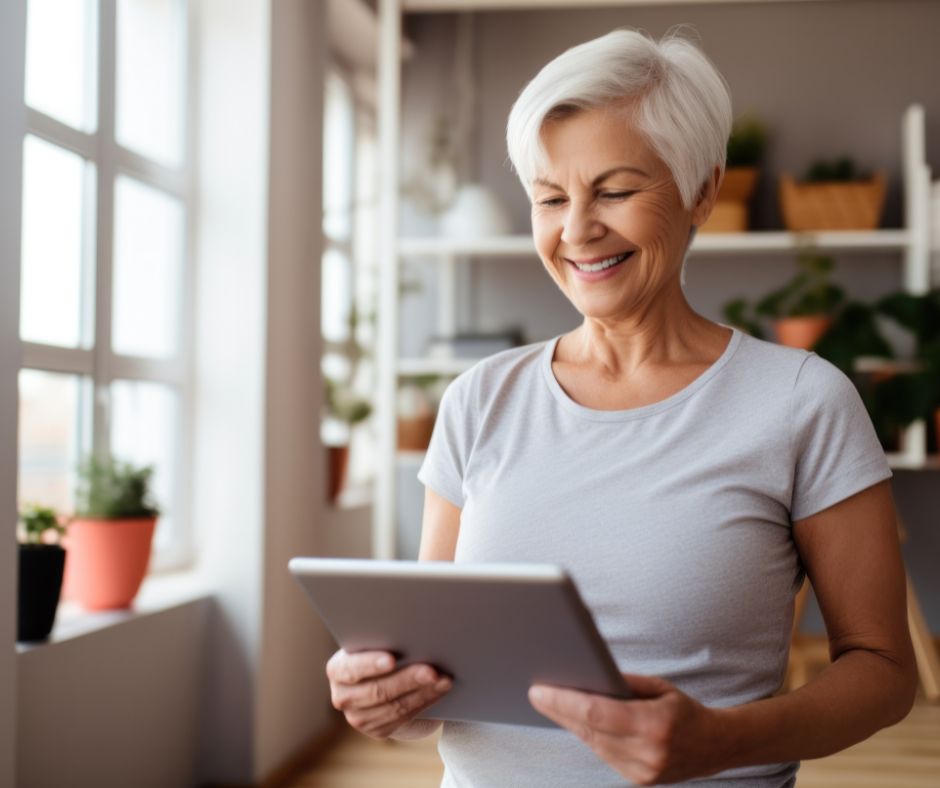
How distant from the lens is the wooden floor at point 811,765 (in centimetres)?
345

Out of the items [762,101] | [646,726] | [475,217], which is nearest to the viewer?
[646,726]

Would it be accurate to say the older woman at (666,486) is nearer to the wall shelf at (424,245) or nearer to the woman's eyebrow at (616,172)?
the woman's eyebrow at (616,172)

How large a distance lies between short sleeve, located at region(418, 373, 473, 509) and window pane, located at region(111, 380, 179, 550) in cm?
192

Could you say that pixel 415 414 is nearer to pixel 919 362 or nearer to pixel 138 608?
pixel 138 608

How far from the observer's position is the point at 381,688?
107 centimetres

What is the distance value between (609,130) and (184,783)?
254cm

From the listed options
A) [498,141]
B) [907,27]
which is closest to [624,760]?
[498,141]

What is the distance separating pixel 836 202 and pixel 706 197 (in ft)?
11.5

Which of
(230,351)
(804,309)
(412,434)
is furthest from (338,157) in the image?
(804,309)

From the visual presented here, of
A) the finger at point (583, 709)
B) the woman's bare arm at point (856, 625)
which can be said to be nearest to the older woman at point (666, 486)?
the woman's bare arm at point (856, 625)

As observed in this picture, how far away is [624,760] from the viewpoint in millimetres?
971

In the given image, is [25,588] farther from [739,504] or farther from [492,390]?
[739,504]

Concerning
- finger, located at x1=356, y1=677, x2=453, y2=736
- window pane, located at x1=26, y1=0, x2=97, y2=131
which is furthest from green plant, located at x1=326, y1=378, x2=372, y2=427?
finger, located at x1=356, y1=677, x2=453, y2=736

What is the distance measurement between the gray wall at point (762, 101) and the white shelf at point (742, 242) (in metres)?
0.53
